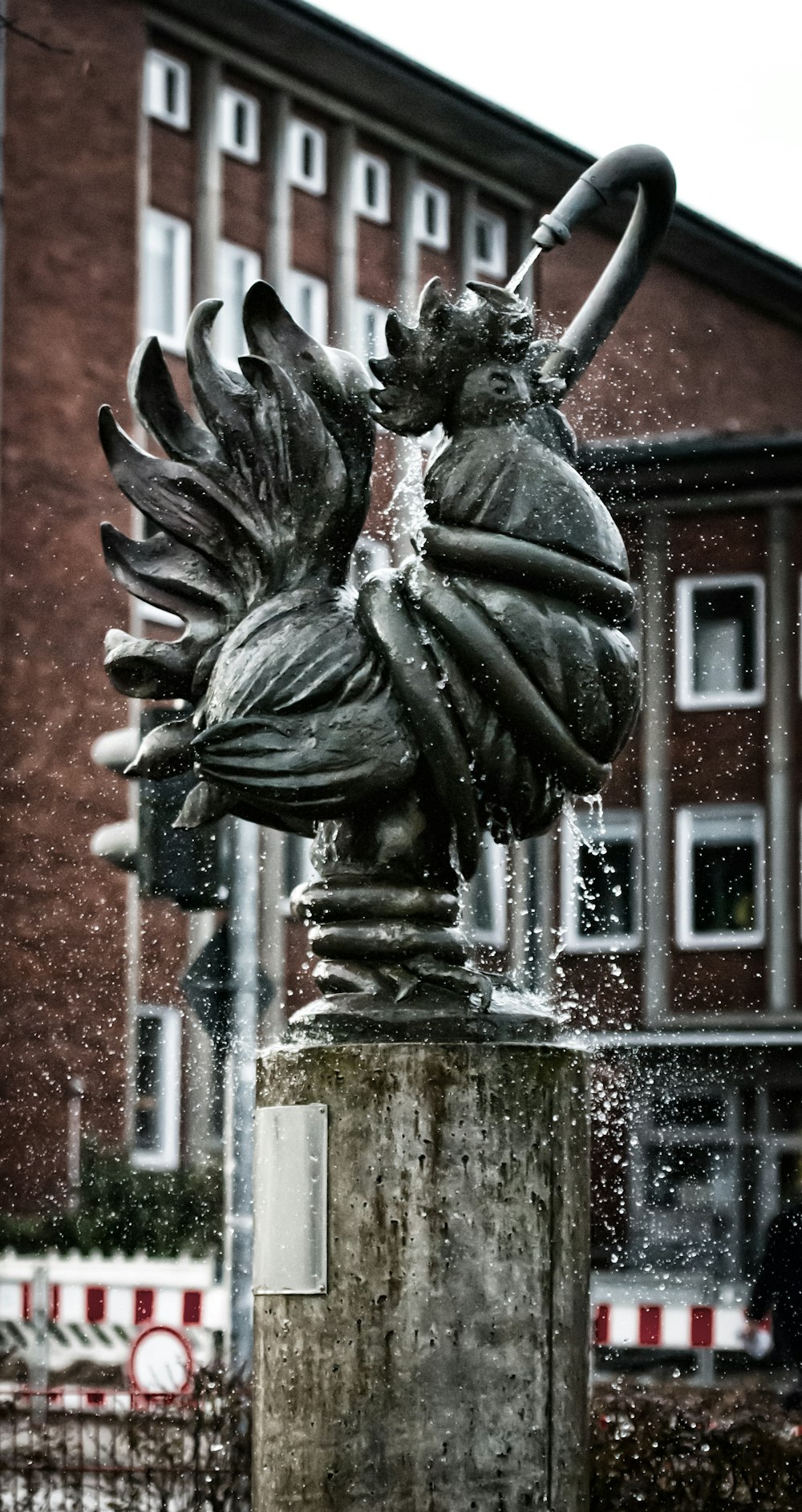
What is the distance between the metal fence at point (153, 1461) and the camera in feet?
20.8

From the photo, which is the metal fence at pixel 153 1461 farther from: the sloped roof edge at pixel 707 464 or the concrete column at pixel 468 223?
the concrete column at pixel 468 223

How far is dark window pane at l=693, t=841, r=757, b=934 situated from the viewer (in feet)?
97.0

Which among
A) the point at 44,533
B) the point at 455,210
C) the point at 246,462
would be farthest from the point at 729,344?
the point at 246,462

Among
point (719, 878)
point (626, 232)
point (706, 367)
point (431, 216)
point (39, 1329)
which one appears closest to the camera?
point (626, 232)

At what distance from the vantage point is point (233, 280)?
93.1ft

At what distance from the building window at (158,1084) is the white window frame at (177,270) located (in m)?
7.07

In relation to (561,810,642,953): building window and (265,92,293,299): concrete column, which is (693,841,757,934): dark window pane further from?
(265,92,293,299): concrete column

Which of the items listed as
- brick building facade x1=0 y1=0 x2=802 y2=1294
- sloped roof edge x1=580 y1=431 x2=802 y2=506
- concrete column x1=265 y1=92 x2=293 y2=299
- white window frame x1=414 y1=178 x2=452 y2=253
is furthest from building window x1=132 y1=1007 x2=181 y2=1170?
white window frame x1=414 y1=178 x2=452 y2=253

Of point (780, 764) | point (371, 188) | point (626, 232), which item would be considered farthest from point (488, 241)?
point (626, 232)

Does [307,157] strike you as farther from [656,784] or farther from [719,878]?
[719,878]

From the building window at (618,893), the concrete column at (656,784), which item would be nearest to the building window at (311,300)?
the concrete column at (656,784)

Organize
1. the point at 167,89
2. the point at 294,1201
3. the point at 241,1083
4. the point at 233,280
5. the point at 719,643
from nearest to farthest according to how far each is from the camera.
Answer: the point at 294,1201, the point at 241,1083, the point at 167,89, the point at 233,280, the point at 719,643

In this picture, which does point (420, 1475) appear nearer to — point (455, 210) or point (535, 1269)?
point (535, 1269)

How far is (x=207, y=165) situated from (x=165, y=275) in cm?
126
